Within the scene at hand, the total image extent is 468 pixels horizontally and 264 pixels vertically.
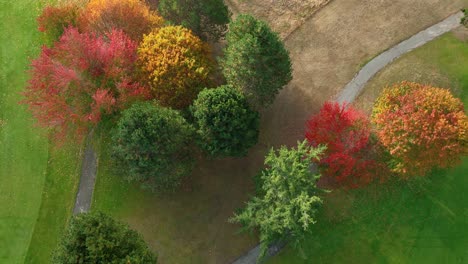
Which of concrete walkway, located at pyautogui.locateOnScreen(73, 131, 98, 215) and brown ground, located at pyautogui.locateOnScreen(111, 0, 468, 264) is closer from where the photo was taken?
brown ground, located at pyautogui.locateOnScreen(111, 0, 468, 264)

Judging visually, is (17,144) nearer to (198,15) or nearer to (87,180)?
(87,180)

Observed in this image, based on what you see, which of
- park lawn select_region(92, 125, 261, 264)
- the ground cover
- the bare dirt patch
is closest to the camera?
park lawn select_region(92, 125, 261, 264)

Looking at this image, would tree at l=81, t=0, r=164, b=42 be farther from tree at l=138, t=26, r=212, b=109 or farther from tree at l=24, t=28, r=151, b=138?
tree at l=24, t=28, r=151, b=138

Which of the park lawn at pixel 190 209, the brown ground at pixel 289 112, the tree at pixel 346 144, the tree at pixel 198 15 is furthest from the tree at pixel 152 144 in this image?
the tree at pixel 346 144

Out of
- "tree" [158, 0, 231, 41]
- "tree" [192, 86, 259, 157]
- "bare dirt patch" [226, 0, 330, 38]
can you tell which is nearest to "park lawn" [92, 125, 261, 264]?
"tree" [192, 86, 259, 157]

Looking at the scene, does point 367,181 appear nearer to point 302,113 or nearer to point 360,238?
point 360,238

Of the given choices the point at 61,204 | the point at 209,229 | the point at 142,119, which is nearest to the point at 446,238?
the point at 209,229

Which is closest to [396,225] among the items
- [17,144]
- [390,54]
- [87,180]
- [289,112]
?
[289,112]
